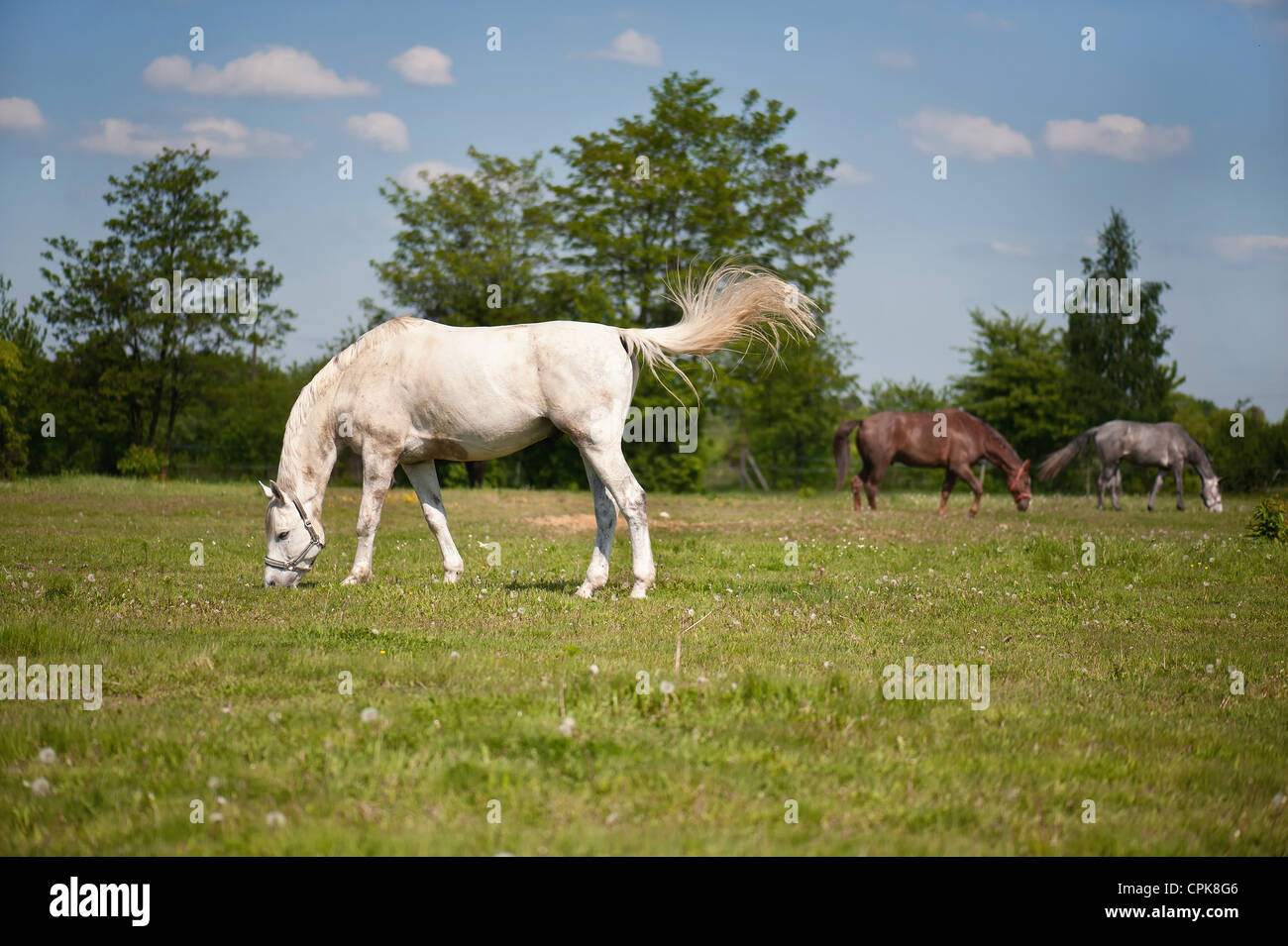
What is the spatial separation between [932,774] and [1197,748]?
1.79 meters

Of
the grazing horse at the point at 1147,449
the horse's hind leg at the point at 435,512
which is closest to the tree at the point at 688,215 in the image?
the grazing horse at the point at 1147,449

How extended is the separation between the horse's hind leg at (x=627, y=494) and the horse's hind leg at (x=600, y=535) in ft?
0.57

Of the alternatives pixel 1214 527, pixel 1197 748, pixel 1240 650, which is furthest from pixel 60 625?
pixel 1214 527

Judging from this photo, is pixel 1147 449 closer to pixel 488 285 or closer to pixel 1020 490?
pixel 1020 490

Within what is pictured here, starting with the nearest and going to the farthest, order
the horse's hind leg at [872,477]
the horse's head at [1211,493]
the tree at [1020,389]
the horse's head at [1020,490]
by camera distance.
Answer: the horse's head at [1020,490] → the horse's hind leg at [872,477] → the horse's head at [1211,493] → the tree at [1020,389]

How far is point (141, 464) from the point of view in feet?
127

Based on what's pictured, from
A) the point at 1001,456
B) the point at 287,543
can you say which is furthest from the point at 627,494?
the point at 1001,456

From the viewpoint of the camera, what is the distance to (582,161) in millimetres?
44625

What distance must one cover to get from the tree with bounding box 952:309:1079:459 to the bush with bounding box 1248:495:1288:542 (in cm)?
3750

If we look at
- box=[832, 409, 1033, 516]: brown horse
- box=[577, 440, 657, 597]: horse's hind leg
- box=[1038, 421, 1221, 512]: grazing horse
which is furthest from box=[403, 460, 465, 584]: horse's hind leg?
box=[1038, 421, 1221, 512]: grazing horse

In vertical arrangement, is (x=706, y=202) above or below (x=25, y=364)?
above

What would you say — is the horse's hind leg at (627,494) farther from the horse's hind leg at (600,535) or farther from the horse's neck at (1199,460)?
the horse's neck at (1199,460)

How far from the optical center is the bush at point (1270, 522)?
15.6 metres
